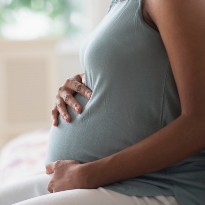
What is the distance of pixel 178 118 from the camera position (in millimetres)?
1183

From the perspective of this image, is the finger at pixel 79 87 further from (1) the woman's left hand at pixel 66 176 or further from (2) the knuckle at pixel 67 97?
(1) the woman's left hand at pixel 66 176

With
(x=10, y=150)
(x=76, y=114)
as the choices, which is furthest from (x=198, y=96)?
(x=10, y=150)

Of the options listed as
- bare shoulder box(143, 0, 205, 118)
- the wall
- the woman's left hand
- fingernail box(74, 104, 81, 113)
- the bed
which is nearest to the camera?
bare shoulder box(143, 0, 205, 118)

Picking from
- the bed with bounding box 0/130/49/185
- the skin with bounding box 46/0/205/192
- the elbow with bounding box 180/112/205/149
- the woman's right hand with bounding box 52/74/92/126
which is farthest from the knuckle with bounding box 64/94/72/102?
the bed with bounding box 0/130/49/185

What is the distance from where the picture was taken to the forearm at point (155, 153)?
1173mm

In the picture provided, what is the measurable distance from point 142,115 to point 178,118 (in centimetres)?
9

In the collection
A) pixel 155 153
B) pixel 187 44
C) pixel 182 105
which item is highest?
pixel 187 44

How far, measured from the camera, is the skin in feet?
3.73

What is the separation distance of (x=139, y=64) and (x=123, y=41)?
0.22 ft

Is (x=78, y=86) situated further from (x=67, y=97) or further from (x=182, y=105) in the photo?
(x=182, y=105)

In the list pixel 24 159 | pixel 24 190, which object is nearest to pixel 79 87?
pixel 24 190

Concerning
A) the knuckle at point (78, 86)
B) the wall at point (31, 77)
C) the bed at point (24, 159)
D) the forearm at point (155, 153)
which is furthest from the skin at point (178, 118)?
the wall at point (31, 77)

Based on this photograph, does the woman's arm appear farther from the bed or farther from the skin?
the bed

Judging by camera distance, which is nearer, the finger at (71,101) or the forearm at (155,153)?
the forearm at (155,153)
